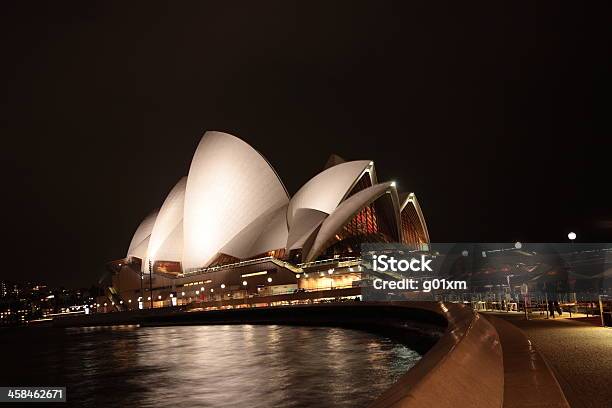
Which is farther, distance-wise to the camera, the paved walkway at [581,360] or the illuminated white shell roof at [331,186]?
the illuminated white shell roof at [331,186]

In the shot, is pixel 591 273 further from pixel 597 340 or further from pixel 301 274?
pixel 301 274

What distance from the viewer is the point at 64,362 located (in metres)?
19.2

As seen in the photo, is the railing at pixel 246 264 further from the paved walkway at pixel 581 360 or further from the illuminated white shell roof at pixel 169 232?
the paved walkway at pixel 581 360

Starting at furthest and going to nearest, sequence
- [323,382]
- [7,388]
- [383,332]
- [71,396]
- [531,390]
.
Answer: [383,332]
[7,388]
[71,396]
[323,382]
[531,390]

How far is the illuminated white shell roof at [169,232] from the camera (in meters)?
67.8

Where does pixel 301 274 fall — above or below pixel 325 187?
below

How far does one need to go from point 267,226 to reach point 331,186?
866 centimetres

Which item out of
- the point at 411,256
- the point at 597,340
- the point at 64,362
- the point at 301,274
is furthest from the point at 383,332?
the point at 301,274

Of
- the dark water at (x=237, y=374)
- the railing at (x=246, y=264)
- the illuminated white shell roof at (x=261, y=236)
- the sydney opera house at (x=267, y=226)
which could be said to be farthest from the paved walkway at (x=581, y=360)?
the illuminated white shell roof at (x=261, y=236)

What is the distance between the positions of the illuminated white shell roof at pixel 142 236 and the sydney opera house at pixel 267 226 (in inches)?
261

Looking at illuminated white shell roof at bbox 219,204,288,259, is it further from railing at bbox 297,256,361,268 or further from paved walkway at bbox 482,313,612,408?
paved walkway at bbox 482,313,612,408

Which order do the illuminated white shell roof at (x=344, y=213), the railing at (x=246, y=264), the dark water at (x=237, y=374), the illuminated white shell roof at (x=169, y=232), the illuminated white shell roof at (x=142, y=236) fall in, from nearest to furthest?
→ 1. the dark water at (x=237, y=374)
2. the illuminated white shell roof at (x=344, y=213)
3. the railing at (x=246, y=264)
4. the illuminated white shell roof at (x=169, y=232)
5. the illuminated white shell roof at (x=142, y=236)

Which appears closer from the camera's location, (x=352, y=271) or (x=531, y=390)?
(x=531, y=390)

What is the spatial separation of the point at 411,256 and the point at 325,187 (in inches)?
365
